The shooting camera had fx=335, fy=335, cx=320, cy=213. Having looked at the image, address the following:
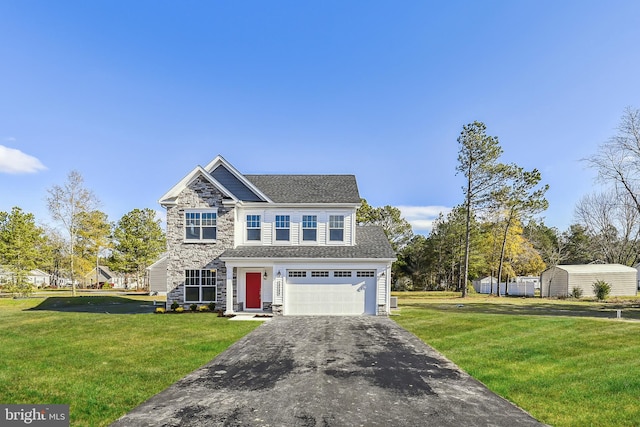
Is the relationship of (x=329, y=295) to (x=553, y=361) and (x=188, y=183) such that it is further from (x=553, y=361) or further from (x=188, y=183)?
(x=553, y=361)

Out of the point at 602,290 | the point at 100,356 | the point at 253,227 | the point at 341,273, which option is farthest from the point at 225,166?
the point at 602,290

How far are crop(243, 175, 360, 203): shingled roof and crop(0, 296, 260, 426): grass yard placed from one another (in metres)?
7.98

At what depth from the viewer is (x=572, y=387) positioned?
22.1ft

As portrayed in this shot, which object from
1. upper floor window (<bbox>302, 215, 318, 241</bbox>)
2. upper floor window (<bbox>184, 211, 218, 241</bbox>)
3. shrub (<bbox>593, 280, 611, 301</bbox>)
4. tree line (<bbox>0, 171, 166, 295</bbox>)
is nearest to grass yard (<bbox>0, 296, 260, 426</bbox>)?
upper floor window (<bbox>184, 211, 218, 241</bbox>)

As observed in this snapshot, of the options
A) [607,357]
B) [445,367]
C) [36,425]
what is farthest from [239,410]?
[607,357]

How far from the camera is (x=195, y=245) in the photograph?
62.8 feet

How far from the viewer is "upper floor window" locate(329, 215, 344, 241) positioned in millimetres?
19828

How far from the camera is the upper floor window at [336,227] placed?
19828 millimetres

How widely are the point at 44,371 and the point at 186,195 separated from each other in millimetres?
12530

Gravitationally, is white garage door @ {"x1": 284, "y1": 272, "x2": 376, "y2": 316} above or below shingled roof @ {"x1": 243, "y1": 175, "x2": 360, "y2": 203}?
below

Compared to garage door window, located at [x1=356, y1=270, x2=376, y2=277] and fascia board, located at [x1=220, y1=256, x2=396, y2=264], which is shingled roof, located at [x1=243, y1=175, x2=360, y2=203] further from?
garage door window, located at [x1=356, y1=270, x2=376, y2=277]

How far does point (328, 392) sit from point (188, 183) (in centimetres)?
1580

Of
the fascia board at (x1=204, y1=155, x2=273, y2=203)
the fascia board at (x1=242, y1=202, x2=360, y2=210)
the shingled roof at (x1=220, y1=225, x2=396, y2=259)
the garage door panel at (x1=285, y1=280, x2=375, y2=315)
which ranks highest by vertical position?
the fascia board at (x1=204, y1=155, x2=273, y2=203)

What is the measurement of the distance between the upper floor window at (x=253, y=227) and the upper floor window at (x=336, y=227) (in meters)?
4.34
